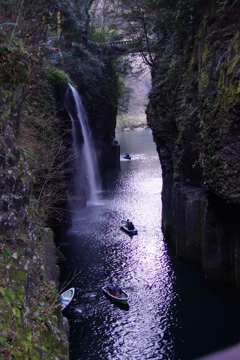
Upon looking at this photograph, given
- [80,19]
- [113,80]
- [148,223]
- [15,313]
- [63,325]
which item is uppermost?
[80,19]

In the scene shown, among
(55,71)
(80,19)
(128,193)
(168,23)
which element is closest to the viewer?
(168,23)

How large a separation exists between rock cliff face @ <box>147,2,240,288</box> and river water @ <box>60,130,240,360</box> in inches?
54.7

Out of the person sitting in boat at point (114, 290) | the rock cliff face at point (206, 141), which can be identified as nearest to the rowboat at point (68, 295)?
the person sitting in boat at point (114, 290)

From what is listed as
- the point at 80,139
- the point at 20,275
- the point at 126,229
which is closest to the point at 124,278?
the point at 126,229

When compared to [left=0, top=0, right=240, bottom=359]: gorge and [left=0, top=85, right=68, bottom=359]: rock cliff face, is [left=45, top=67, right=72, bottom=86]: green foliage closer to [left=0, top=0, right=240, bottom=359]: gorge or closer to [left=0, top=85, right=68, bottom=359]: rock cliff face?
[left=0, top=0, right=240, bottom=359]: gorge

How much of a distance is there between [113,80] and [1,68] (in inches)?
1312

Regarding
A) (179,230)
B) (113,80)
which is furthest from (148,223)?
(113,80)

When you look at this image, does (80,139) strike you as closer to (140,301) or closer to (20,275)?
(140,301)

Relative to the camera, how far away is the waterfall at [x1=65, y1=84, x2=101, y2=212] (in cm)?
2797

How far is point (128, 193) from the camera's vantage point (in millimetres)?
34344

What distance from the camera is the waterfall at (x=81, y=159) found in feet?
91.8

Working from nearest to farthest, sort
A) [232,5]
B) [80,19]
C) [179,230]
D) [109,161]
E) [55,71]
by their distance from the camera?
[232,5], [179,230], [55,71], [80,19], [109,161]

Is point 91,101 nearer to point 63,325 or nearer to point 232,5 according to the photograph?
point 232,5

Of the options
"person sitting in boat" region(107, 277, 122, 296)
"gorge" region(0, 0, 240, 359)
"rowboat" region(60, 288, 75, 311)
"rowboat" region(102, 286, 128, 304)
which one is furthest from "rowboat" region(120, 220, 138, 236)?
"rowboat" region(60, 288, 75, 311)
